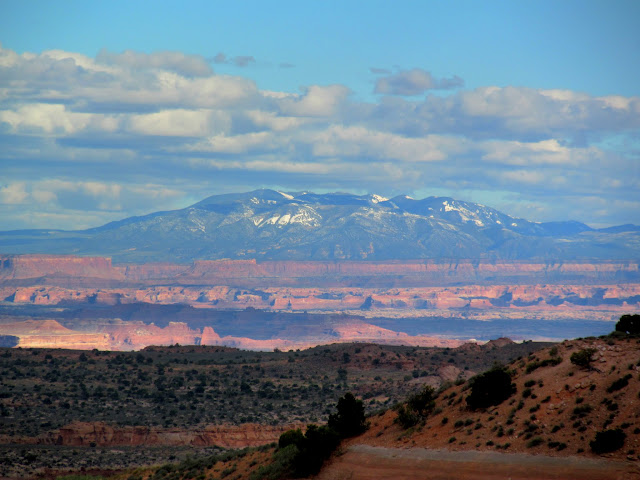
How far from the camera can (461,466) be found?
30.3 metres

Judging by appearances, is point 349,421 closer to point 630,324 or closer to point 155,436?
point 630,324

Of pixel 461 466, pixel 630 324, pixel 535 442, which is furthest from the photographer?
pixel 630 324

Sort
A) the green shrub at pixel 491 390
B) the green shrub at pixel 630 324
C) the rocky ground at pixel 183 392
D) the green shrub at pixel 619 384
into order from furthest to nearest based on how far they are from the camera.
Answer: the rocky ground at pixel 183 392 < the green shrub at pixel 630 324 < the green shrub at pixel 491 390 < the green shrub at pixel 619 384

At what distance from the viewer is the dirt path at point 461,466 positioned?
1064 inches

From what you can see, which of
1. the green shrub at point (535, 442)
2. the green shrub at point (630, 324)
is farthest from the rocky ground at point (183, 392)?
the green shrub at point (630, 324)

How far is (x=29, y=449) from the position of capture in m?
52.8

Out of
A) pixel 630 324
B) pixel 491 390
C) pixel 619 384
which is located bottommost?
pixel 491 390

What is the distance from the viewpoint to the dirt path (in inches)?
1064

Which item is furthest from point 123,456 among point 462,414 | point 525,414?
point 525,414

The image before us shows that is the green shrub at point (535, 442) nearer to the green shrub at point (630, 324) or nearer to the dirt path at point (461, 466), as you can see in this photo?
the dirt path at point (461, 466)

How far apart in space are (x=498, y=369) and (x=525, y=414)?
309 cm

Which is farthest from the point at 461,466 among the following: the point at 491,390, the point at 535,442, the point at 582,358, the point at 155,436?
the point at 155,436

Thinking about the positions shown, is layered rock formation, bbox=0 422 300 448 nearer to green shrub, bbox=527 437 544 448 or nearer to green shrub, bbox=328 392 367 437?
green shrub, bbox=328 392 367 437

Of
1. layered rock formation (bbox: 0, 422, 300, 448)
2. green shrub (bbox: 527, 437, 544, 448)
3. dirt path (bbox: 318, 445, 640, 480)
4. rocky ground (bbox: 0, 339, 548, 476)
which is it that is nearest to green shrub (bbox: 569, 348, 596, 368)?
green shrub (bbox: 527, 437, 544, 448)
